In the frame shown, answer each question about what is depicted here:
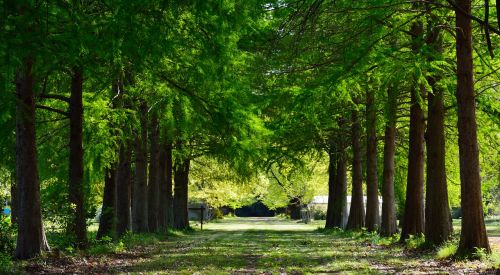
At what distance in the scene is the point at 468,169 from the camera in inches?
524

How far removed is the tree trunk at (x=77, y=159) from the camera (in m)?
16.1

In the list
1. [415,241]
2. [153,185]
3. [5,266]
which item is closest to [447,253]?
[415,241]

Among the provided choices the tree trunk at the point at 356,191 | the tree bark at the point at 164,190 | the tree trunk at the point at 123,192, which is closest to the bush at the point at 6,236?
the tree trunk at the point at 123,192

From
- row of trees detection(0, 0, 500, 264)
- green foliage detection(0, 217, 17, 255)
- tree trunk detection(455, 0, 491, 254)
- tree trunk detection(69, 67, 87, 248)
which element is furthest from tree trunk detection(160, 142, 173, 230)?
tree trunk detection(455, 0, 491, 254)

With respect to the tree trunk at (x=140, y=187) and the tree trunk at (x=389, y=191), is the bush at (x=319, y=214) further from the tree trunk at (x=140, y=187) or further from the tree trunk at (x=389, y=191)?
the tree trunk at (x=140, y=187)

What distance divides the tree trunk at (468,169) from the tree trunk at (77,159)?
9.14 metres

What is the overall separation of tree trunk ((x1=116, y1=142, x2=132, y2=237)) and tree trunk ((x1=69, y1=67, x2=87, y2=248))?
6.07m

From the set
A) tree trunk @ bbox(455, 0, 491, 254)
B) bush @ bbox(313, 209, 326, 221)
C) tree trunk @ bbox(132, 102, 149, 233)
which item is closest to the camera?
tree trunk @ bbox(455, 0, 491, 254)

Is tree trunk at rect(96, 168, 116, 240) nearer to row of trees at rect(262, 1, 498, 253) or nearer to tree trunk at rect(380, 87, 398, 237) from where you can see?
row of trees at rect(262, 1, 498, 253)

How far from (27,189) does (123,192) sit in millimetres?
9013

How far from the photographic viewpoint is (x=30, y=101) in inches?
551

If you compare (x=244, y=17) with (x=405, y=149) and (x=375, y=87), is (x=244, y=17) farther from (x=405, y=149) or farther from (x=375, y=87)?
(x=405, y=149)

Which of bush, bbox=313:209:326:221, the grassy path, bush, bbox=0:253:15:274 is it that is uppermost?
bush, bbox=0:253:15:274

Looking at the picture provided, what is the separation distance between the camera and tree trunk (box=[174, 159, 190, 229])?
38.2 metres
